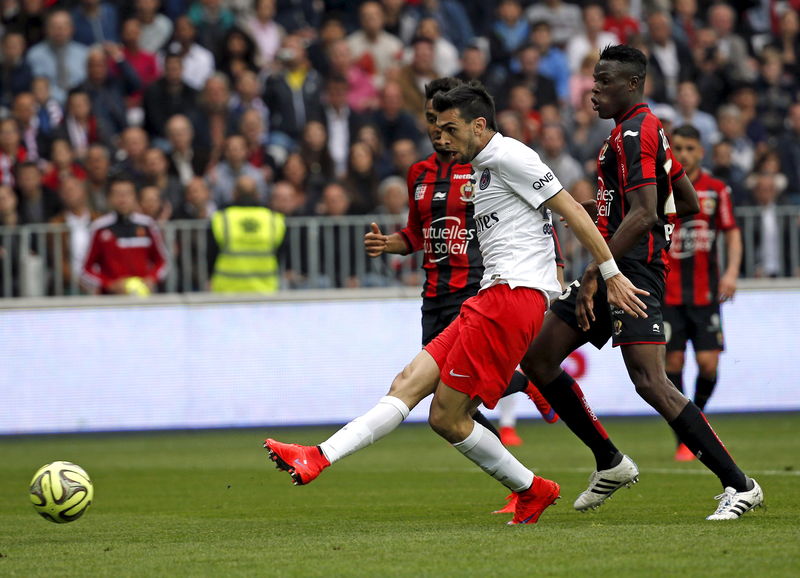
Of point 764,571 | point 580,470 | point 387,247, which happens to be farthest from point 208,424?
point 764,571

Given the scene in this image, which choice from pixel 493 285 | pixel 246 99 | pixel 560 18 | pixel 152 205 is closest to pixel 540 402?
pixel 493 285

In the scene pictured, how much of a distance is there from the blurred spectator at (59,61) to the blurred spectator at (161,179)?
2264 mm

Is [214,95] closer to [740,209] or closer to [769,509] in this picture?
[740,209]

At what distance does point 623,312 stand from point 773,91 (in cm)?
1386

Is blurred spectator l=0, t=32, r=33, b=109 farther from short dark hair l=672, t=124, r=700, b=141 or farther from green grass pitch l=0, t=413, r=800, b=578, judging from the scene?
short dark hair l=672, t=124, r=700, b=141

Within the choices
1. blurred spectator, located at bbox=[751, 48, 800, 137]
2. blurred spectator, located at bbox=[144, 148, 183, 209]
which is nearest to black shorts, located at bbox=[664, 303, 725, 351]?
blurred spectator, located at bbox=[144, 148, 183, 209]

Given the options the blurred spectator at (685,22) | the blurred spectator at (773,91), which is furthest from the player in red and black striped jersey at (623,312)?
the blurred spectator at (685,22)

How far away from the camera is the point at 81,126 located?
1744 cm

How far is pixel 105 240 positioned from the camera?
605 inches

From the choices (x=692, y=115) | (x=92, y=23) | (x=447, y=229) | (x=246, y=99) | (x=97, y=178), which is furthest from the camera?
(x=692, y=115)

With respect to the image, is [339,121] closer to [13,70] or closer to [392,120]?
[392,120]

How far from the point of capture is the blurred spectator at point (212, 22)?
62.3 ft

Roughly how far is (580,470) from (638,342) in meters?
3.88

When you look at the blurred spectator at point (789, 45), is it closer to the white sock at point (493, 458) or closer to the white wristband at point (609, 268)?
the white wristband at point (609, 268)
